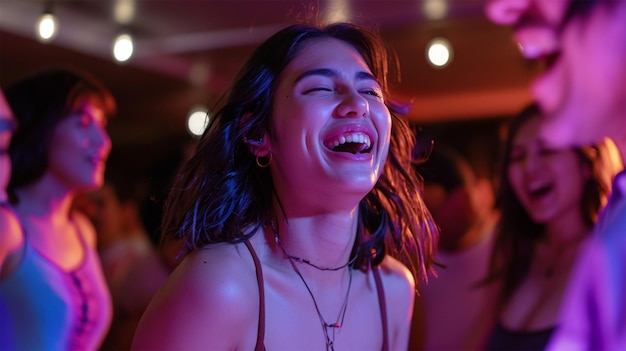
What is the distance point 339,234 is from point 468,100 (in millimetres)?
7061

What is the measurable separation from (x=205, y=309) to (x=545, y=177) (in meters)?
1.57

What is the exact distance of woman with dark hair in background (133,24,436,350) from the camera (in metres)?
1.51

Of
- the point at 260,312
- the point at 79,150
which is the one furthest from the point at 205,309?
the point at 79,150

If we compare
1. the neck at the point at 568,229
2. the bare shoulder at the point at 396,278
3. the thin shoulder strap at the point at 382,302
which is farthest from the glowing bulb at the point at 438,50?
the thin shoulder strap at the point at 382,302

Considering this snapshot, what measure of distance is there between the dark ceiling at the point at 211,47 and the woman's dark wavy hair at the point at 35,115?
1109 millimetres

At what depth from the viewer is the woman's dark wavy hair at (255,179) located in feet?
5.57

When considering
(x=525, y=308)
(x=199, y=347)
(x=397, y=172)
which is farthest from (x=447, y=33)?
(x=199, y=347)

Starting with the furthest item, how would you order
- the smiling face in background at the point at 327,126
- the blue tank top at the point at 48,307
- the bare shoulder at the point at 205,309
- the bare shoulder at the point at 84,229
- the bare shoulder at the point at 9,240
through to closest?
the bare shoulder at the point at 84,229 < the blue tank top at the point at 48,307 < the bare shoulder at the point at 9,240 < the smiling face in background at the point at 327,126 < the bare shoulder at the point at 205,309

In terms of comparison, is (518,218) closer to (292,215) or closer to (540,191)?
(540,191)

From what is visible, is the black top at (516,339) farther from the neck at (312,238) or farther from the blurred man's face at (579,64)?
the blurred man's face at (579,64)

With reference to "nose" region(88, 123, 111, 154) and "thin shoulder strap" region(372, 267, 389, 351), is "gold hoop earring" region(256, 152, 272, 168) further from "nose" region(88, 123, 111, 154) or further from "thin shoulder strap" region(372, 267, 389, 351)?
"nose" region(88, 123, 111, 154)

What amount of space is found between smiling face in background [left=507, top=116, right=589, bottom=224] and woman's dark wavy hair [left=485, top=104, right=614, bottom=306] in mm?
28

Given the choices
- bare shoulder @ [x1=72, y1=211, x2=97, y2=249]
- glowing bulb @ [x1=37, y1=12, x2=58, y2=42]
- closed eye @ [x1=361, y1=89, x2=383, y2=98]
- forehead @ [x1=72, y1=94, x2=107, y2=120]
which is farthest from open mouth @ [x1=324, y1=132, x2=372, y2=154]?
glowing bulb @ [x1=37, y1=12, x2=58, y2=42]

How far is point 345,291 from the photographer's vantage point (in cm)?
182
